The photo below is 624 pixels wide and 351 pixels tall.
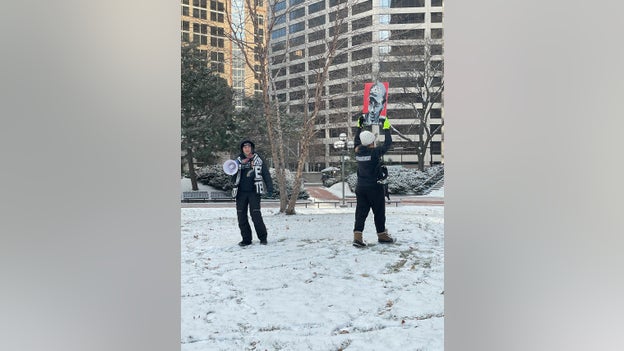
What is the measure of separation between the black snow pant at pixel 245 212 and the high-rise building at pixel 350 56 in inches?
166

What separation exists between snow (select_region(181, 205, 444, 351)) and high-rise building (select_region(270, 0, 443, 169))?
482 cm

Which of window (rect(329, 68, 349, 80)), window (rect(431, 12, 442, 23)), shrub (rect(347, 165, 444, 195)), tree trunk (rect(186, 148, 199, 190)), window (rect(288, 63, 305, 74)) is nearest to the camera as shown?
window (rect(329, 68, 349, 80))

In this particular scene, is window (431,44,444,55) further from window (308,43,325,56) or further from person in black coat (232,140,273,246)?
person in black coat (232,140,273,246)

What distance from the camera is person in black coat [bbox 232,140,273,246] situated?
664 cm

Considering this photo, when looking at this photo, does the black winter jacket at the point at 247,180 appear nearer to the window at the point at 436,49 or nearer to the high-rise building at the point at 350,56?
the high-rise building at the point at 350,56

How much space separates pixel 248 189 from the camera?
6.73 metres

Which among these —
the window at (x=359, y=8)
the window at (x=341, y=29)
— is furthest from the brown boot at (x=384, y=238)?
the window at (x=359, y=8)

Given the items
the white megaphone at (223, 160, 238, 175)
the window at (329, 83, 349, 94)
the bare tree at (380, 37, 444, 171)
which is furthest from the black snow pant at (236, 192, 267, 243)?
the bare tree at (380, 37, 444, 171)

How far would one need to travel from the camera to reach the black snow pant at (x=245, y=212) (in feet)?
21.7

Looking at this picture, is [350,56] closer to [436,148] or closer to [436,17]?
[436,17]

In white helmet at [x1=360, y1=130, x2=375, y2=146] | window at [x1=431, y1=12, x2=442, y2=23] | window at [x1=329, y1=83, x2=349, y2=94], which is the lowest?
white helmet at [x1=360, y1=130, x2=375, y2=146]
